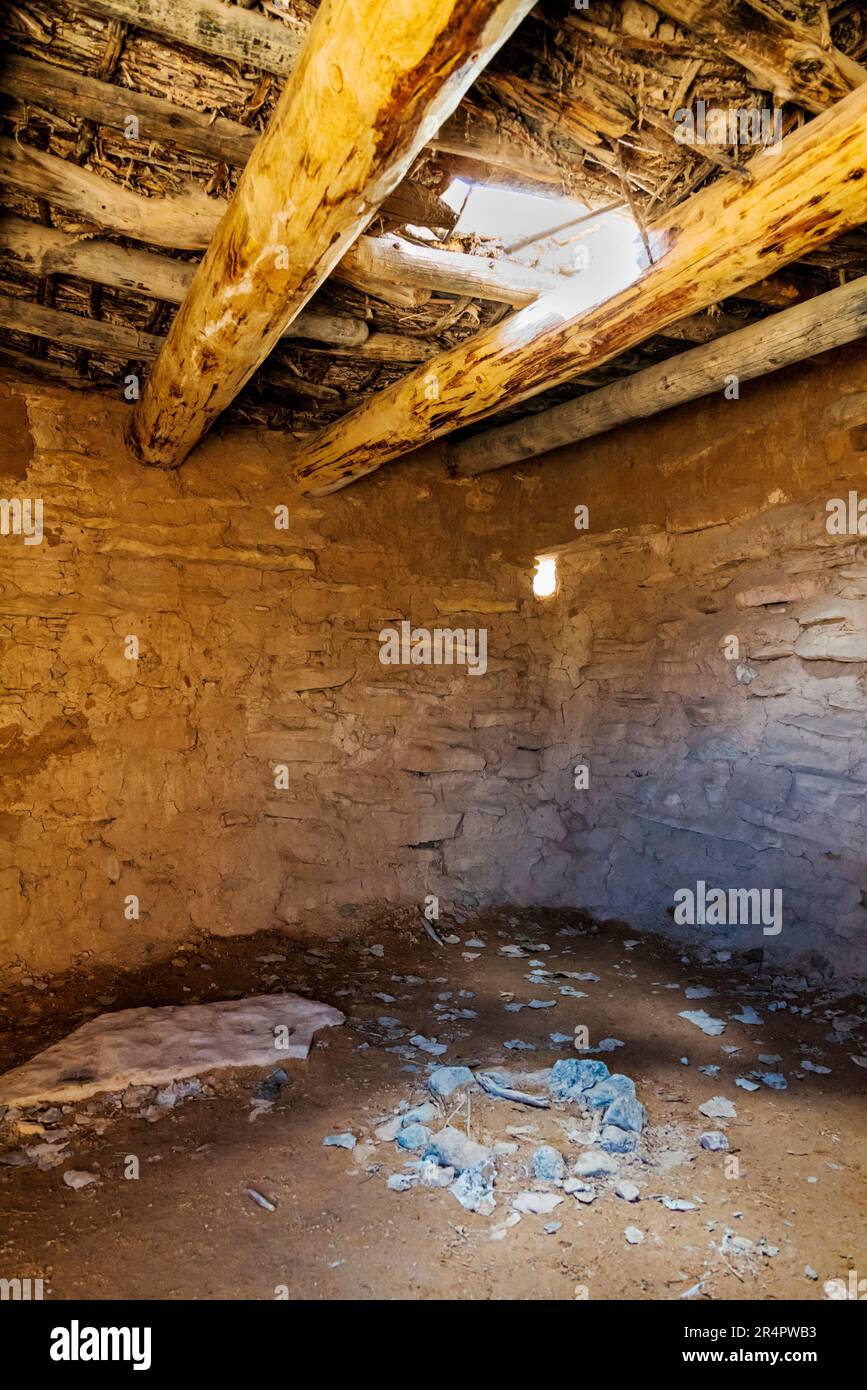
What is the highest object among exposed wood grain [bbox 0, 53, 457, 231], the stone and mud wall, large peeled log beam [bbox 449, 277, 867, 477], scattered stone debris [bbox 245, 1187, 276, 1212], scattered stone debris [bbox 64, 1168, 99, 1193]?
exposed wood grain [bbox 0, 53, 457, 231]

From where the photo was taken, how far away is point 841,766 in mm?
3094

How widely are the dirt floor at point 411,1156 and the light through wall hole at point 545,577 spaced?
88.1 inches

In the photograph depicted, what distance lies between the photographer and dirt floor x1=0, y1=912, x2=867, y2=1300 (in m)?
1.72

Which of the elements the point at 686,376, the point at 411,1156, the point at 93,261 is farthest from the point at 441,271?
the point at 411,1156

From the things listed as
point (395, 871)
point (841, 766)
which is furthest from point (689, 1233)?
point (395, 871)

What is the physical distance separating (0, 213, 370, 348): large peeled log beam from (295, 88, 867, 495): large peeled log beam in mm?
917

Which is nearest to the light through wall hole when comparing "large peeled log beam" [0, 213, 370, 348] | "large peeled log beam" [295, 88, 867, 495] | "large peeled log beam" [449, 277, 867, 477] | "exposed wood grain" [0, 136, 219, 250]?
"large peeled log beam" [449, 277, 867, 477]

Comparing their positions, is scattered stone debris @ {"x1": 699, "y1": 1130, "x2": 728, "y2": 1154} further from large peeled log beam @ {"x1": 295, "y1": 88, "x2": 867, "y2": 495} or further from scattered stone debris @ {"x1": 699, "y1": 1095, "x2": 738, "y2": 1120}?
large peeled log beam @ {"x1": 295, "y1": 88, "x2": 867, "y2": 495}

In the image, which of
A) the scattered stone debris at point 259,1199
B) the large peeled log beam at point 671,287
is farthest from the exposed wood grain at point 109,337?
the scattered stone debris at point 259,1199

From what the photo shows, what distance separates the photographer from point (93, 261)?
7.91ft

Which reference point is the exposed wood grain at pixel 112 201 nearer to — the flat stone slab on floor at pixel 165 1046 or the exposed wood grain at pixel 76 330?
the exposed wood grain at pixel 76 330

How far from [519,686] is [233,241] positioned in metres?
2.94

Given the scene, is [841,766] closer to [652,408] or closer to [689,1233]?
[652,408]

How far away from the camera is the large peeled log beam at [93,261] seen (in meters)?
2.32
